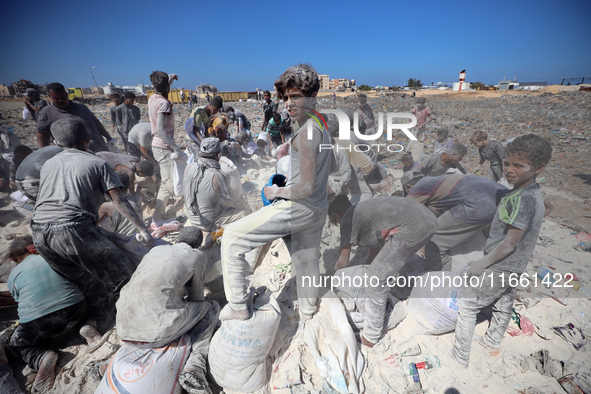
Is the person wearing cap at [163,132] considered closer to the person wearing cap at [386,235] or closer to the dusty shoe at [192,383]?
the dusty shoe at [192,383]

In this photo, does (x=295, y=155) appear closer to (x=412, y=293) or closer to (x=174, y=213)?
(x=412, y=293)

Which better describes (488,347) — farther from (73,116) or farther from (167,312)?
(73,116)

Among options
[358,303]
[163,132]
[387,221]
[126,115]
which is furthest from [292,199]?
[126,115]

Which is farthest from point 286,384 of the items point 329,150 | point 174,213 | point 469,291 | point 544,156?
point 174,213

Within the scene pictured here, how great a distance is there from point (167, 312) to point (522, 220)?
2619 mm

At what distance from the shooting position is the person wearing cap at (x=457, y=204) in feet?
7.73

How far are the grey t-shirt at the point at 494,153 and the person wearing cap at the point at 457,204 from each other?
1697 millimetres

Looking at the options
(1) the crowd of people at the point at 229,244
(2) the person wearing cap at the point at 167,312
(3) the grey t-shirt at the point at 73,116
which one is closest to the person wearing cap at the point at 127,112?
(3) the grey t-shirt at the point at 73,116

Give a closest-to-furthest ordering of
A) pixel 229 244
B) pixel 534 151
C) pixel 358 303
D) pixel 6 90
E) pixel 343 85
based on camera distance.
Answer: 1. pixel 229 244
2. pixel 534 151
3. pixel 358 303
4. pixel 343 85
5. pixel 6 90

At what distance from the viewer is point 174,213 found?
13.3 feet

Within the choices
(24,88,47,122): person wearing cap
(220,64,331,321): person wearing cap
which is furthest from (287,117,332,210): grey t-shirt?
(24,88,47,122): person wearing cap

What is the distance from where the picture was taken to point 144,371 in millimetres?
1566

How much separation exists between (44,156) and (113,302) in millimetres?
1821

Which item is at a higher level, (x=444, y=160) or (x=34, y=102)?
(x=34, y=102)
